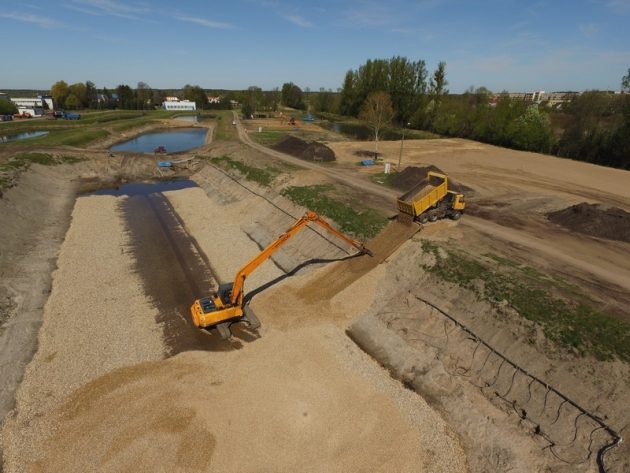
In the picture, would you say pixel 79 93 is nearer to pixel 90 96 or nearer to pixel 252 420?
pixel 90 96

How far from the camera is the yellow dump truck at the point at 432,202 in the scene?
93.1 ft

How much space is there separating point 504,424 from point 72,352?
897 inches

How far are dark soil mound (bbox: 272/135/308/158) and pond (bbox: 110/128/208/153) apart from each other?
2485 cm

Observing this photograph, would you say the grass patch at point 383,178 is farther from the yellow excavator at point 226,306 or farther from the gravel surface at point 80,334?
the gravel surface at point 80,334

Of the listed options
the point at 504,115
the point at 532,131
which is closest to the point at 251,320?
the point at 532,131

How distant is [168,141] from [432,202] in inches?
3336

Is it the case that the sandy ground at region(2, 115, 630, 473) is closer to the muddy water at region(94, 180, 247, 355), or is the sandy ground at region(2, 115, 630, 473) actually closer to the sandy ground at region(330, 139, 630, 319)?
the sandy ground at region(330, 139, 630, 319)

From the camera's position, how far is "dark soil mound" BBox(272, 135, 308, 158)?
6194 cm

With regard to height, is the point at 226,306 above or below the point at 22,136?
below

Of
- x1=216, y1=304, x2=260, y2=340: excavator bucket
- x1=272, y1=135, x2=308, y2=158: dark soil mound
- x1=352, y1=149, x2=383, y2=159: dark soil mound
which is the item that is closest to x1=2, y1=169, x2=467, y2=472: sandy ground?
x1=216, y1=304, x2=260, y2=340: excavator bucket

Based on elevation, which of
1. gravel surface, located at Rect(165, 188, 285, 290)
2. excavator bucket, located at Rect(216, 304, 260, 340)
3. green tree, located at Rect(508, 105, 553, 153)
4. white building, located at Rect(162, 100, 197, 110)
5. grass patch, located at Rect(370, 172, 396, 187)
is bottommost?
excavator bucket, located at Rect(216, 304, 260, 340)

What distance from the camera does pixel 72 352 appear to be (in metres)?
19.8

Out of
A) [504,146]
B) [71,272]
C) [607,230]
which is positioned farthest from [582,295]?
[504,146]

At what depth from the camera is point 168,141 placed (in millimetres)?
93812
